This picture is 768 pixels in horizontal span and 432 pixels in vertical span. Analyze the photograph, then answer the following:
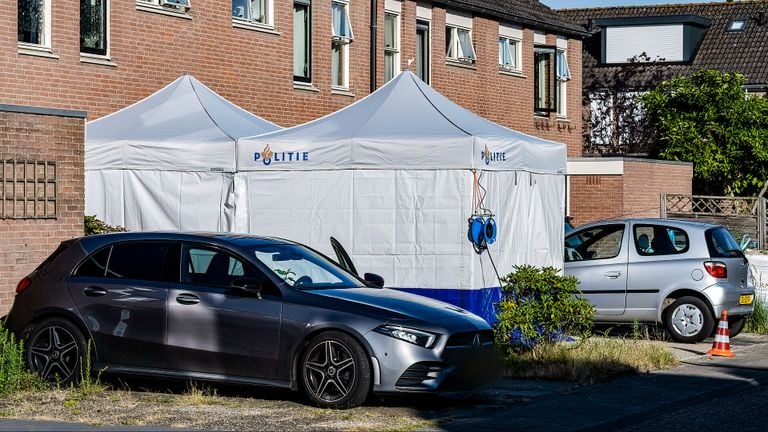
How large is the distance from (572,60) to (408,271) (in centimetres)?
2033

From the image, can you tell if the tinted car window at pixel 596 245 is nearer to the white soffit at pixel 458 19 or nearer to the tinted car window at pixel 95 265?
the tinted car window at pixel 95 265

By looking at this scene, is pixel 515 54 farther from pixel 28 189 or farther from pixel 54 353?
pixel 54 353

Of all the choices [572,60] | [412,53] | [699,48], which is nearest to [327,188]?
[412,53]

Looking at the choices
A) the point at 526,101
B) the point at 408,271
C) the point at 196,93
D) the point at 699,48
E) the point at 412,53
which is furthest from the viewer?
the point at 699,48

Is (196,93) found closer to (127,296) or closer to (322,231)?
(322,231)

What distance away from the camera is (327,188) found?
54.6 feet

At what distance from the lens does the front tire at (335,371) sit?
11.2 metres

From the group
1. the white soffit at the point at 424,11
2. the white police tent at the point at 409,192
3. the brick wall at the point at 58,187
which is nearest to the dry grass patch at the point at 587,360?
the white police tent at the point at 409,192

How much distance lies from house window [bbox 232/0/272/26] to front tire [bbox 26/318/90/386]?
12.5 metres

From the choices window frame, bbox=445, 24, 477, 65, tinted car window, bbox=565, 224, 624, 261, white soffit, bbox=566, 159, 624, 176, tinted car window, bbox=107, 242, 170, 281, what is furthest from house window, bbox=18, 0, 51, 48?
white soffit, bbox=566, 159, 624, 176

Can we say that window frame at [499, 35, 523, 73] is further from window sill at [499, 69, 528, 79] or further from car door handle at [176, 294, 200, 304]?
car door handle at [176, 294, 200, 304]

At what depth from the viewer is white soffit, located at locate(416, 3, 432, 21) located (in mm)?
29047

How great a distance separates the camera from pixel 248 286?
11656 mm

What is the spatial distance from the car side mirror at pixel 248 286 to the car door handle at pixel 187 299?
1.15 feet
